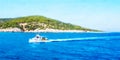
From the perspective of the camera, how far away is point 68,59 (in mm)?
71500

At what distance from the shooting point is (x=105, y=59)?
230 feet

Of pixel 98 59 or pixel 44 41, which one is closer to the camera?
pixel 98 59

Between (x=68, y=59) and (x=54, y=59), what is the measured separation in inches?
125

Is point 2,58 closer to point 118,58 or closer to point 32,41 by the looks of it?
point 118,58

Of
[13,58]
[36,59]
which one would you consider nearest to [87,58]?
[36,59]

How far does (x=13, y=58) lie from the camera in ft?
233

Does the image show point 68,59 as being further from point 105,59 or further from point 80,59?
point 105,59

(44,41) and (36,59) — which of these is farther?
(44,41)

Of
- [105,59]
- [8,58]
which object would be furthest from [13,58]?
[105,59]

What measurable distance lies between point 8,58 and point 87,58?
1760 centimetres

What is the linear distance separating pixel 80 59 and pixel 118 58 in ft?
27.8

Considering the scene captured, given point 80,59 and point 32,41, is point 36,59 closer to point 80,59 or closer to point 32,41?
point 80,59

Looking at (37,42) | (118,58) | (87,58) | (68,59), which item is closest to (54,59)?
(68,59)

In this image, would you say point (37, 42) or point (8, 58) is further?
point (37, 42)
